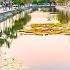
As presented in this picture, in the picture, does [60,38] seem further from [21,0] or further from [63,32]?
[21,0]

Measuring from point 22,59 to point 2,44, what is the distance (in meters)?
1.68

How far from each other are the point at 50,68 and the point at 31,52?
11.3 ft

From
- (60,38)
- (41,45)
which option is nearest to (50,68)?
(41,45)

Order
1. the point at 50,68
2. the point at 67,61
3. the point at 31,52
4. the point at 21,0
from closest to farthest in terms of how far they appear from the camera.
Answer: the point at 50,68 → the point at 67,61 → the point at 31,52 → the point at 21,0

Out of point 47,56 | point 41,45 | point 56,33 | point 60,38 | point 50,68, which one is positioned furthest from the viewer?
point 56,33

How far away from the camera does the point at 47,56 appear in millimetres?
14148

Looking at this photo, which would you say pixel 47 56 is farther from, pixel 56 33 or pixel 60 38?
pixel 56 33

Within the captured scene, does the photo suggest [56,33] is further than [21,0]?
No

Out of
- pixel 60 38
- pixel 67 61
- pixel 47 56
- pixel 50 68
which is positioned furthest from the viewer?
pixel 60 38

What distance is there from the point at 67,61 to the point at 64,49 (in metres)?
2.87

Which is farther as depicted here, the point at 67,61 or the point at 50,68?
the point at 67,61

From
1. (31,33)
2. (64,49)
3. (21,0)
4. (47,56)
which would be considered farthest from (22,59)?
(21,0)

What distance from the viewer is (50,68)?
11.9 meters

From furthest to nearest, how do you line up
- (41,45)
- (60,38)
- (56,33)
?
(56,33) < (60,38) < (41,45)
